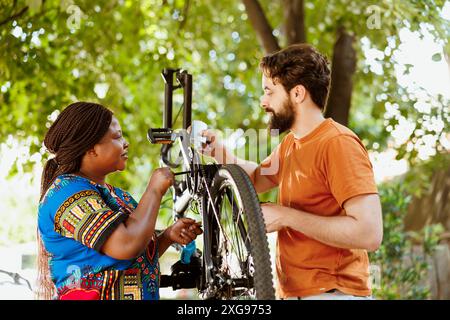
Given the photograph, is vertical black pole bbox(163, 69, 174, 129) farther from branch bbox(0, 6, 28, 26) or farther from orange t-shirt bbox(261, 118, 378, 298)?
branch bbox(0, 6, 28, 26)

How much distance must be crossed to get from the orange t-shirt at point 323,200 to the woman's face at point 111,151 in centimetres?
52

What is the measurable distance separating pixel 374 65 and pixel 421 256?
86.3 inches

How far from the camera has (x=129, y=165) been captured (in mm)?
5113

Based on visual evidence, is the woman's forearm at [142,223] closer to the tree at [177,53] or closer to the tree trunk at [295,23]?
the tree at [177,53]

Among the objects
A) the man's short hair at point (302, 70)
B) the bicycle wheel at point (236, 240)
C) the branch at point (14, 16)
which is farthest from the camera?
the branch at point (14, 16)

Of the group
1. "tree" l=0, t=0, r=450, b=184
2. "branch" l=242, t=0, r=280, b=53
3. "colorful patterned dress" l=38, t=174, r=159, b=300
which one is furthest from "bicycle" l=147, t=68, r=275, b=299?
"branch" l=242, t=0, r=280, b=53

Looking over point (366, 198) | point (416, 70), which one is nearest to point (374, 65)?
point (416, 70)

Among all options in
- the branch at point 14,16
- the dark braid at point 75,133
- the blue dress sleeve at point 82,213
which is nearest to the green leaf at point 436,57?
the dark braid at point 75,133

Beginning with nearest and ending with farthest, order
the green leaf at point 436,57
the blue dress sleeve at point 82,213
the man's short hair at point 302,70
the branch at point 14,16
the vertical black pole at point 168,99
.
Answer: the blue dress sleeve at point 82,213
the man's short hair at point 302,70
the vertical black pole at point 168,99
the green leaf at point 436,57
the branch at point 14,16

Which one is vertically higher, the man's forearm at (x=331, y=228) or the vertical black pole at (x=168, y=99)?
the vertical black pole at (x=168, y=99)

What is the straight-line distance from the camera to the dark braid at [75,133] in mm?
1929

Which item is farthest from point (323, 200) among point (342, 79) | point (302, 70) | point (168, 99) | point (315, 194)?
point (342, 79)
